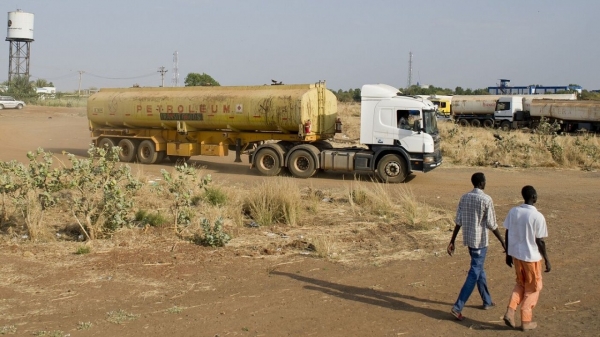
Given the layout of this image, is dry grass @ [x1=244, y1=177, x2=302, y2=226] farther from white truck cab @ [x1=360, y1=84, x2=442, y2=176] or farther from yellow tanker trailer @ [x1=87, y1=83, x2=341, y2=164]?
yellow tanker trailer @ [x1=87, y1=83, x2=341, y2=164]

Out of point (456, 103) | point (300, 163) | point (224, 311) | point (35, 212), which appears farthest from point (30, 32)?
point (224, 311)

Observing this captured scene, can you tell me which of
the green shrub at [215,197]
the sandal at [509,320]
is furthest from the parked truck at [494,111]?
the sandal at [509,320]

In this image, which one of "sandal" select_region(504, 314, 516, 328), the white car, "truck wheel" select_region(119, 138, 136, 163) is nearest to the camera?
"sandal" select_region(504, 314, 516, 328)

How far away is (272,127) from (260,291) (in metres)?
12.1

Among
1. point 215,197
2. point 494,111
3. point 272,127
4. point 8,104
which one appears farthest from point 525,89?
point 215,197

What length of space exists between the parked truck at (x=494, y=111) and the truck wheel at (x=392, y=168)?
29639 mm

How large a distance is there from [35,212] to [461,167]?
16.5 meters

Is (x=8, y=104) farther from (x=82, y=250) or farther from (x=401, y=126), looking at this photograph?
(x=82, y=250)

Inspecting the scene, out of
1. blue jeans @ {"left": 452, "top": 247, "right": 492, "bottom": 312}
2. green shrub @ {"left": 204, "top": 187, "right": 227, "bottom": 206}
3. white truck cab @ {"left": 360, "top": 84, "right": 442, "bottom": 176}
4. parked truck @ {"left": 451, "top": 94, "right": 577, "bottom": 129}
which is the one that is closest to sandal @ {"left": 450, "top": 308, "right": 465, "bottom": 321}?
blue jeans @ {"left": 452, "top": 247, "right": 492, "bottom": 312}

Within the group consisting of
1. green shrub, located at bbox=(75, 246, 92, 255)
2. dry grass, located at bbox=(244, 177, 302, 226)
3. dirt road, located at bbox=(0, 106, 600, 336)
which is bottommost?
dirt road, located at bbox=(0, 106, 600, 336)

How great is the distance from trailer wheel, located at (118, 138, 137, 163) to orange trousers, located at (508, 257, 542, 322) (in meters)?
18.4

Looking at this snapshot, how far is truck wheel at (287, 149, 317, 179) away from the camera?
19578 millimetres

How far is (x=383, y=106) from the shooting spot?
18.5 meters

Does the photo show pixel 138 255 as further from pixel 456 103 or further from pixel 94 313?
pixel 456 103
